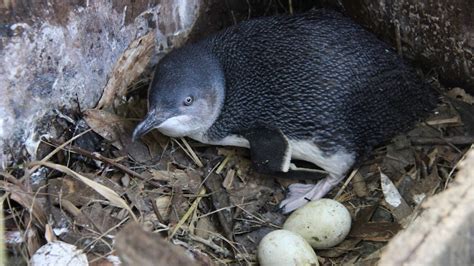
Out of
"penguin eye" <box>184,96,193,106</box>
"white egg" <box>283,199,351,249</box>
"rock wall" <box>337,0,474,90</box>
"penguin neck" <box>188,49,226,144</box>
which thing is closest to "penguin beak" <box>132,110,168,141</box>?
"penguin eye" <box>184,96,193,106</box>

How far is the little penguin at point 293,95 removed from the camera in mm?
3629

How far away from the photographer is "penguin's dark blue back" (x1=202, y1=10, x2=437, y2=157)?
3.62 meters

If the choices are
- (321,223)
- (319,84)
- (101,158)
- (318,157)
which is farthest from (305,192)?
(101,158)

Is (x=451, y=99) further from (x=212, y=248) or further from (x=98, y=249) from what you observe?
(x=98, y=249)

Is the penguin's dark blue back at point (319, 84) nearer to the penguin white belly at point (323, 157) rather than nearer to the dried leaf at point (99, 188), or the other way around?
the penguin white belly at point (323, 157)

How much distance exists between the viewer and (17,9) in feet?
10.2

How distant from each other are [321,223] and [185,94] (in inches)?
36.2

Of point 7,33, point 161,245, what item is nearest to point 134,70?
point 7,33

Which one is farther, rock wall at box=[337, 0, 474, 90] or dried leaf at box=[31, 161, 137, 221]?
rock wall at box=[337, 0, 474, 90]

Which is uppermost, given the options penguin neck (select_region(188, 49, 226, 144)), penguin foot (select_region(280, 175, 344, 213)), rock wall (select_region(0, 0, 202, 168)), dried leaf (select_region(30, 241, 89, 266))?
rock wall (select_region(0, 0, 202, 168))

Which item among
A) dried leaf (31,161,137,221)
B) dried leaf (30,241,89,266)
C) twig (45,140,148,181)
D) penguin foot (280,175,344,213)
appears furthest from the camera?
penguin foot (280,175,344,213)

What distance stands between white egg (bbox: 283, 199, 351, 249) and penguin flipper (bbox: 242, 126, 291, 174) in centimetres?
34

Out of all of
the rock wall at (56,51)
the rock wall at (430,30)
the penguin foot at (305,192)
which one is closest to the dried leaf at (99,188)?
the rock wall at (56,51)

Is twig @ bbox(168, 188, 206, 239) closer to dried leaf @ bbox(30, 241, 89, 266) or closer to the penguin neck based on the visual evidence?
the penguin neck
